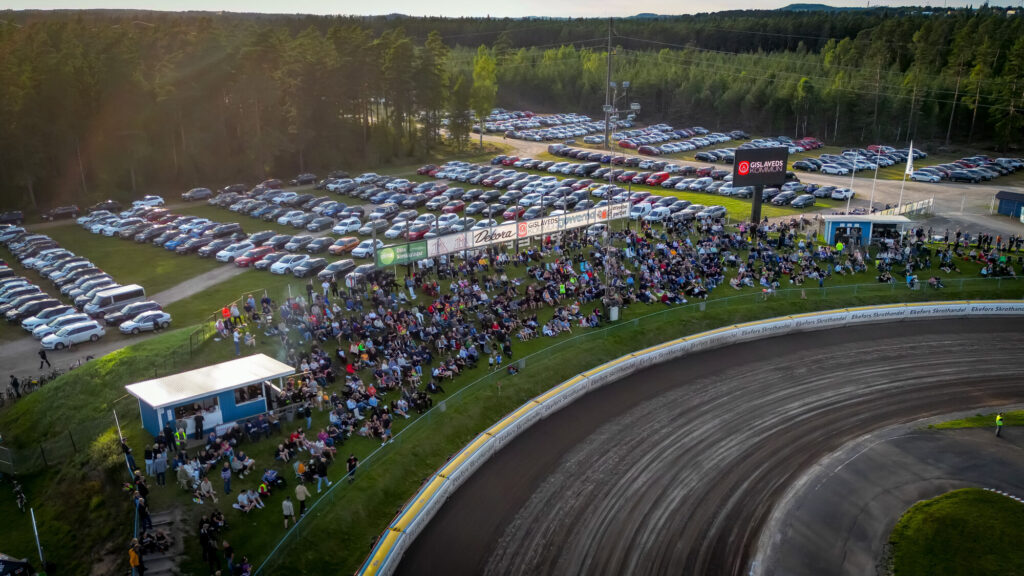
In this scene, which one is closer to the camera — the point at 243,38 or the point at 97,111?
the point at 97,111

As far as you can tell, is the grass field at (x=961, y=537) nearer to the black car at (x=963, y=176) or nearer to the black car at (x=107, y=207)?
the black car at (x=963, y=176)

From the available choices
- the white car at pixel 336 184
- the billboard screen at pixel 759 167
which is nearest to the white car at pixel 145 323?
the white car at pixel 336 184

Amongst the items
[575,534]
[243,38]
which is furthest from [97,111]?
[575,534]

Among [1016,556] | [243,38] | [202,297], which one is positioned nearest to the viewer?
[1016,556]

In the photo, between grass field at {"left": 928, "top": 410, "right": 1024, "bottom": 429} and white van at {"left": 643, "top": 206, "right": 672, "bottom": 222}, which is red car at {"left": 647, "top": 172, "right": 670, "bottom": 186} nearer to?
white van at {"left": 643, "top": 206, "right": 672, "bottom": 222}

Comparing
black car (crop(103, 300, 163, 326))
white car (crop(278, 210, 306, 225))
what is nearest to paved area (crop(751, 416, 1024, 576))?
black car (crop(103, 300, 163, 326))

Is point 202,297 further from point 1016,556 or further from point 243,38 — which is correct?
point 243,38

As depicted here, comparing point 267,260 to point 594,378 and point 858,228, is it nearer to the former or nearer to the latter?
point 594,378

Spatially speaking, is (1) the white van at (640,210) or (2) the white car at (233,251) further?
(1) the white van at (640,210)
